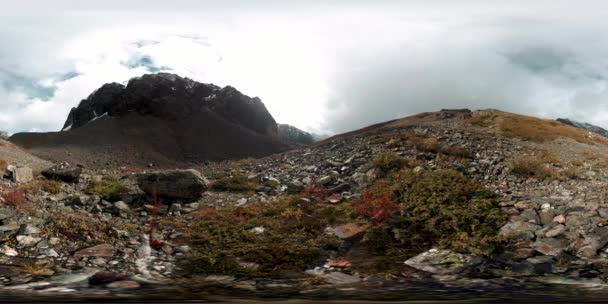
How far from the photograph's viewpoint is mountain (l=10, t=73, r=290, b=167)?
7672 centimetres

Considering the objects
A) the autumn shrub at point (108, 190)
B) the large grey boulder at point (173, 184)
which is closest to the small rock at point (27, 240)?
the autumn shrub at point (108, 190)

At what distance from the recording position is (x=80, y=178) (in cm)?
1894

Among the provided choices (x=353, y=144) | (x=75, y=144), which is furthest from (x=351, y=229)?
(x=75, y=144)

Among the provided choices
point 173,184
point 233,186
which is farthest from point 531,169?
point 173,184

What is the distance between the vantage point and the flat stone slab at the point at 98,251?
984 centimetres

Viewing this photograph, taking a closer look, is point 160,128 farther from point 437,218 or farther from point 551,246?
point 551,246

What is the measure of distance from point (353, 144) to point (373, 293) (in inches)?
879

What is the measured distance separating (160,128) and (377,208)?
90077 millimetres

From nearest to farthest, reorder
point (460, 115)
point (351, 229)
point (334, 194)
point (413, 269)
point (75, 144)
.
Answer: point (413, 269), point (351, 229), point (334, 194), point (460, 115), point (75, 144)

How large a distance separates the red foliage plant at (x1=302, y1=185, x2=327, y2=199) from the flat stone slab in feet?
26.3

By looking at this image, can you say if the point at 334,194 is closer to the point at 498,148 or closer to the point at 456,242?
the point at 456,242

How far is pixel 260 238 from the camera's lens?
12250mm

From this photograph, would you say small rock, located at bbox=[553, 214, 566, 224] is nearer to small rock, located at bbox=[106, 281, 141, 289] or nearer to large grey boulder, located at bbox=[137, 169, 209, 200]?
small rock, located at bbox=[106, 281, 141, 289]

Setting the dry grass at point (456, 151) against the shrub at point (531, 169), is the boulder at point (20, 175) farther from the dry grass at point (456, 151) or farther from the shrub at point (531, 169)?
the shrub at point (531, 169)
